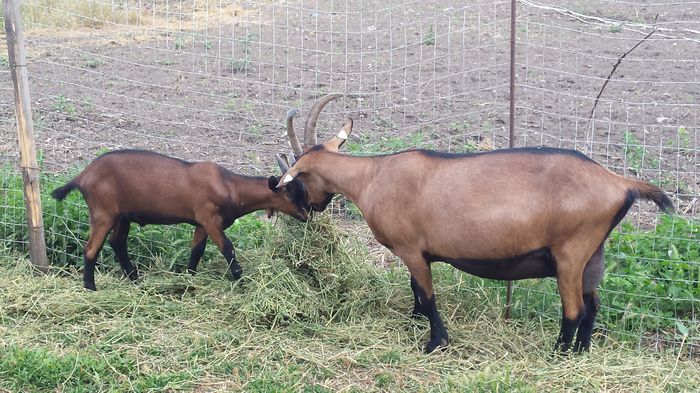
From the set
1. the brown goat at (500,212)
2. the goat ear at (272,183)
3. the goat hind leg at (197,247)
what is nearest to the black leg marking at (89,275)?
the goat hind leg at (197,247)

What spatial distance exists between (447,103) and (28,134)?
4861mm

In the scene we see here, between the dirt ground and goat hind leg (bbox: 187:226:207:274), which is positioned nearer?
goat hind leg (bbox: 187:226:207:274)

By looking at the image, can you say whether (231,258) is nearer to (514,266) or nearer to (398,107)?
(514,266)

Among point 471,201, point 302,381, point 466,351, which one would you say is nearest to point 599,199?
point 471,201

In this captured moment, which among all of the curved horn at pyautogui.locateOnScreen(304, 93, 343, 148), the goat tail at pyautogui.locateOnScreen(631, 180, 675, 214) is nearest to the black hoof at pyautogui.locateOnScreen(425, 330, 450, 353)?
the goat tail at pyautogui.locateOnScreen(631, 180, 675, 214)

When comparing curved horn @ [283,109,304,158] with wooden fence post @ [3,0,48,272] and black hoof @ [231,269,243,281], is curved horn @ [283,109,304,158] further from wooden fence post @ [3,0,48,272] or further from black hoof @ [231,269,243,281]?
wooden fence post @ [3,0,48,272]

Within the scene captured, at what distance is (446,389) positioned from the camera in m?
5.54

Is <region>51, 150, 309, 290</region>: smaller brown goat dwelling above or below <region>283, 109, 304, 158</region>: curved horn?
below

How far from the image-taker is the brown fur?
5.67 meters

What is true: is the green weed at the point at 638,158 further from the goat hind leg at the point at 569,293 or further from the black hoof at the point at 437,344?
the black hoof at the point at 437,344

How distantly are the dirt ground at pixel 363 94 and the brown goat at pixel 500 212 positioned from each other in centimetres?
161

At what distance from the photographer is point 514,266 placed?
19.4 ft

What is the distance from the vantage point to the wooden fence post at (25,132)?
7.35 m

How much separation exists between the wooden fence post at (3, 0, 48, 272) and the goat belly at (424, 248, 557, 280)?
3.56 metres
